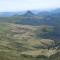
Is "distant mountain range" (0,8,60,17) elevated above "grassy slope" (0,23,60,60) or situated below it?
above

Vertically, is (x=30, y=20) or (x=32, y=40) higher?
(x=30, y=20)

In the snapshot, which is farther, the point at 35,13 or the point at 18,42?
the point at 35,13

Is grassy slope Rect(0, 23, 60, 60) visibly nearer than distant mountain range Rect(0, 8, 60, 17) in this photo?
Yes

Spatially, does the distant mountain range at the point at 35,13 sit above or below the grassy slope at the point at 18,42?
above

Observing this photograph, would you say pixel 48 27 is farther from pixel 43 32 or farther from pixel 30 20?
pixel 30 20

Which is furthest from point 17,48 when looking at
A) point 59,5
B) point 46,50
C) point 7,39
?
point 59,5

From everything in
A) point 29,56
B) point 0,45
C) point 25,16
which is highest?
point 25,16

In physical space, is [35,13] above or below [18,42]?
above

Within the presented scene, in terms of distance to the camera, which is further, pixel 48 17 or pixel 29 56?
pixel 48 17

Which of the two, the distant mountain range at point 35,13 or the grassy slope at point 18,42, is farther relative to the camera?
the distant mountain range at point 35,13
